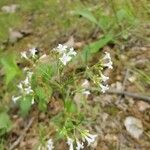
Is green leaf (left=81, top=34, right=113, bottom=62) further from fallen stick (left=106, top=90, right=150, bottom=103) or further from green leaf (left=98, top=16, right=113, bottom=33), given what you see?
fallen stick (left=106, top=90, right=150, bottom=103)

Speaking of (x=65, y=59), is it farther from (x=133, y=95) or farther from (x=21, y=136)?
(x=21, y=136)

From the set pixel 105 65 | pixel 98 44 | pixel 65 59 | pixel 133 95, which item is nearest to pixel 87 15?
pixel 98 44

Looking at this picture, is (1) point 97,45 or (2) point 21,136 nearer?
(2) point 21,136

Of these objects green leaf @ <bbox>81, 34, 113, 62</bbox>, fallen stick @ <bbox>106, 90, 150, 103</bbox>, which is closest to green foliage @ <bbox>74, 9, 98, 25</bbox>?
green leaf @ <bbox>81, 34, 113, 62</bbox>

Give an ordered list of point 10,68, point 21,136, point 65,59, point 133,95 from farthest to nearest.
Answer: point 10,68
point 21,136
point 133,95
point 65,59

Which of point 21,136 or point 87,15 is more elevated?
point 87,15

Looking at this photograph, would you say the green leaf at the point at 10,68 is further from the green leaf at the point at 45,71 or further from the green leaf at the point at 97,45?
the green leaf at the point at 45,71

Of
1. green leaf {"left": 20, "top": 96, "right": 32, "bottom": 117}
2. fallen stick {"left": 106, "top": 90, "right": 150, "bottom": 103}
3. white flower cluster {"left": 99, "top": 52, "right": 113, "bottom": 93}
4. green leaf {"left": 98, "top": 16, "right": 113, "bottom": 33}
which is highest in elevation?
white flower cluster {"left": 99, "top": 52, "right": 113, "bottom": 93}

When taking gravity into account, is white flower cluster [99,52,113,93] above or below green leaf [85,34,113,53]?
above

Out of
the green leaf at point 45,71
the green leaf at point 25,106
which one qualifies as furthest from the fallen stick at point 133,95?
the green leaf at point 45,71
